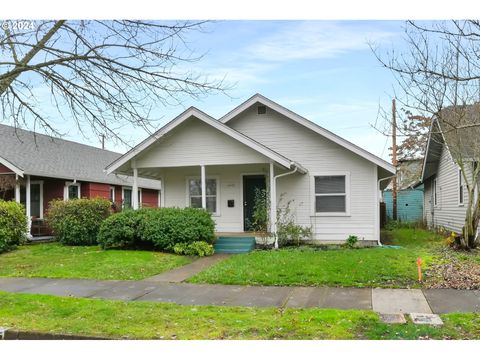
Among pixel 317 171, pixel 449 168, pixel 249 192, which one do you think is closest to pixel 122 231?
pixel 249 192

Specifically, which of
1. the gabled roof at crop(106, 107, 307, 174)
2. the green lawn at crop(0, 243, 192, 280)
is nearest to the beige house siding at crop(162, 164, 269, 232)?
the gabled roof at crop(106, 107, 307, 174)

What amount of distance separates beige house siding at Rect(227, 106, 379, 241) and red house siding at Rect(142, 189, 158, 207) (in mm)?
14351


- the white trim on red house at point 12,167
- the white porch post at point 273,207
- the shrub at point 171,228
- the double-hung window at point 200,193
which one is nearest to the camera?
the shrub at point 171,228

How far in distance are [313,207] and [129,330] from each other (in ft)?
36.3

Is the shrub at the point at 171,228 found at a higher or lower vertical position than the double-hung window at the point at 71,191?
lower

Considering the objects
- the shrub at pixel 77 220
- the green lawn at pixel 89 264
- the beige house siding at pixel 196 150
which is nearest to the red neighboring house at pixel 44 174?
the shrub at pixel 77 220

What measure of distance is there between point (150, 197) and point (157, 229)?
17.5 m

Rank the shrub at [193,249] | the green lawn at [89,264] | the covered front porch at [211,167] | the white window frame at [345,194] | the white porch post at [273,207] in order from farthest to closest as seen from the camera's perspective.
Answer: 1. the white window frame at [345,194]
2. the covered front porch at [211,167]
3. the white porch post at [273,207]
4. the shrub at [193,249]
5. the green lawn at [89,264]

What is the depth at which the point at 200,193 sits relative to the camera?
17.5 meters

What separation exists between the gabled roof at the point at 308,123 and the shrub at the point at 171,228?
4627 millimetres

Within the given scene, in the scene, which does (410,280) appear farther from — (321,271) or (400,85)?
(400,85)

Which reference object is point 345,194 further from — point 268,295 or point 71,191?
point 71,191

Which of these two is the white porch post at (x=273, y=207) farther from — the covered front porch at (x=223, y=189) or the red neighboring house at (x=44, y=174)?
the red neighboring house at (x=44, y=174)

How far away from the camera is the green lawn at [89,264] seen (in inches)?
429
